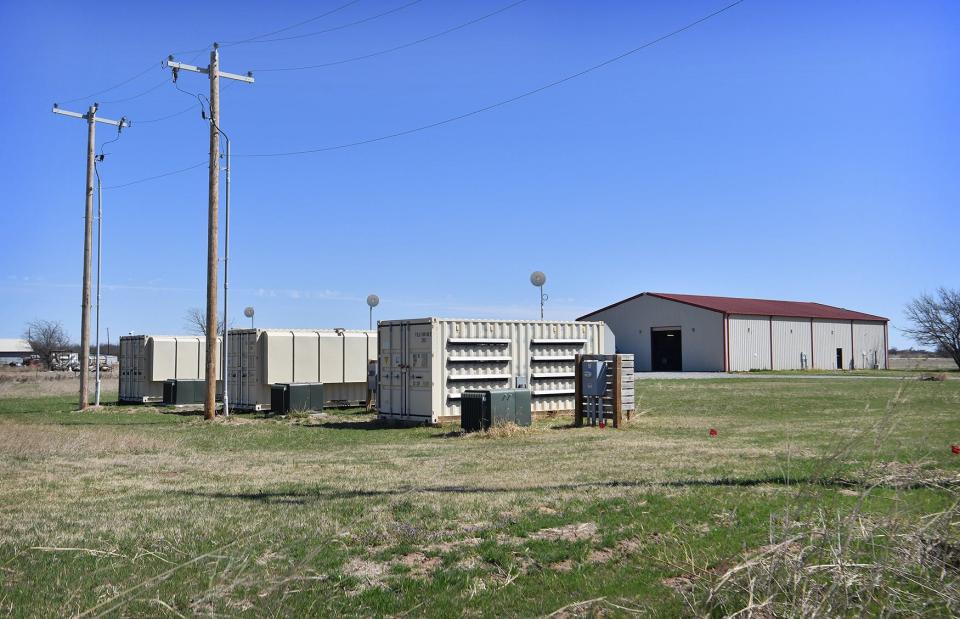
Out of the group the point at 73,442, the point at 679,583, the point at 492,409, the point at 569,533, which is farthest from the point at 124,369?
the point at 679,583

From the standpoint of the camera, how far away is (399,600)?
5.80 metres

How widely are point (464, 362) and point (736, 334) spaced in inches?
1442

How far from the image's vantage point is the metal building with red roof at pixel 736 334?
176ft

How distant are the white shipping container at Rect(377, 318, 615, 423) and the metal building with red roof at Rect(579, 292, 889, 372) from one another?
32469 millimetres

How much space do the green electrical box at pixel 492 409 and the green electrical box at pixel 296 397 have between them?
8.07 meters

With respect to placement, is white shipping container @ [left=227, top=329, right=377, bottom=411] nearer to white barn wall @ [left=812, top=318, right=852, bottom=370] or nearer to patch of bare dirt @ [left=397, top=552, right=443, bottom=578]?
patch of bare dirt @ [left=397, top=552, right=443, bottom=578]

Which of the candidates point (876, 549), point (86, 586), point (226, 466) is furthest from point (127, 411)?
point (876, 549)

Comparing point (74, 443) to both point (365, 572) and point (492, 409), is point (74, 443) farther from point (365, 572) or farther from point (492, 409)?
point (365, 572)

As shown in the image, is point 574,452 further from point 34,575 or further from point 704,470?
point 34,575

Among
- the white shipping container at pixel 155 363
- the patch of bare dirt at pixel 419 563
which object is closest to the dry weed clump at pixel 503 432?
the patch of bare dirt at pixel 419 563

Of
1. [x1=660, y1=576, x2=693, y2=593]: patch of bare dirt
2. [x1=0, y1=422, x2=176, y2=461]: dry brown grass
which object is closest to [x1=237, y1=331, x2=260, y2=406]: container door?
[x1=0, y1=422, x2=176, y2=461]: dry brown grass

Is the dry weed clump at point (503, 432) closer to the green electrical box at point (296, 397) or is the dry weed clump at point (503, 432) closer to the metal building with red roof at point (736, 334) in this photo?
the green electrical box at point (296, 397)

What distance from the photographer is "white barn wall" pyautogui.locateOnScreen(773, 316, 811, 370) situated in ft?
186

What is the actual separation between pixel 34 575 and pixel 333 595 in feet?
8.17
